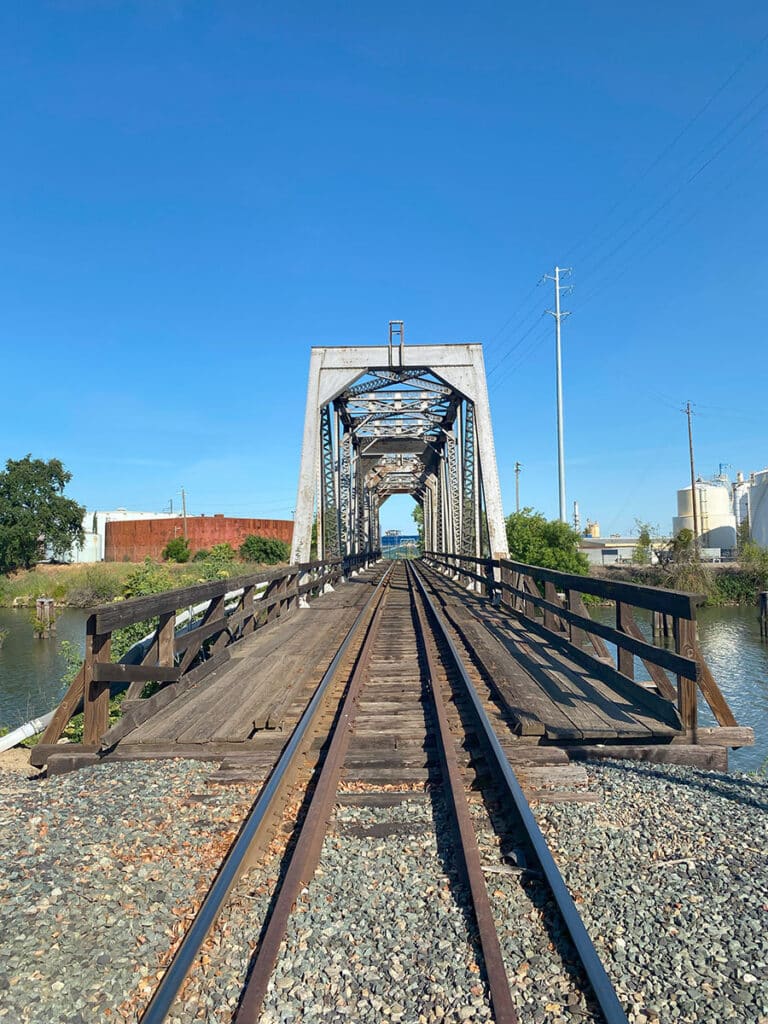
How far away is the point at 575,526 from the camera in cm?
3728

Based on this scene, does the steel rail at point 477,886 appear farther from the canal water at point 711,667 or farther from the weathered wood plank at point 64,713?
the canal water at point 711,667

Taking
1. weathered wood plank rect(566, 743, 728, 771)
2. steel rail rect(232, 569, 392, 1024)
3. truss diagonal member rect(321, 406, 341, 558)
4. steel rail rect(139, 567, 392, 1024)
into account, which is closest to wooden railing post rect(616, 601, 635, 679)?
weathered wood plank rect(566, 743, 728, 771)

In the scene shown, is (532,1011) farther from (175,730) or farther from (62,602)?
(62,602)

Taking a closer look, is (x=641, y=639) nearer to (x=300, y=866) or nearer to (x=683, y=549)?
(x=300, y=866)

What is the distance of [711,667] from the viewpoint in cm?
1755

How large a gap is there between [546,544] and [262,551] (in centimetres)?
2712

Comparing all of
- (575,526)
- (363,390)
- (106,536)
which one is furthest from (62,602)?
(106,536)

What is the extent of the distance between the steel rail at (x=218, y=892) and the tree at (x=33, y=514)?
Answer: 53387mm

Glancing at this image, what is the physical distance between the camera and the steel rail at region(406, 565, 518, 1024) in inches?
90.0

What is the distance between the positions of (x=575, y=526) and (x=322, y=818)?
115ft

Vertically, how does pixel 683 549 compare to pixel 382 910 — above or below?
above

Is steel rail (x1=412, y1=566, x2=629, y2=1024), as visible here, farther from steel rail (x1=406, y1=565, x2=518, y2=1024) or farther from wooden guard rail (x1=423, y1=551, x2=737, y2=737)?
wooden guard rail (x1=423, y1=551, x2=737, y2=737)

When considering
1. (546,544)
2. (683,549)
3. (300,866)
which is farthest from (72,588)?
(300,866)

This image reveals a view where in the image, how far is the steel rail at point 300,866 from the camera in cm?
233
